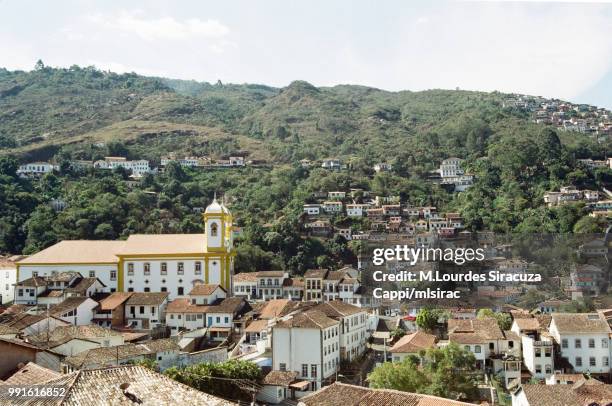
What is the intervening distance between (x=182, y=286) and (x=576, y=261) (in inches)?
515

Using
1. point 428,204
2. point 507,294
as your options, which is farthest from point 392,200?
point 507,294

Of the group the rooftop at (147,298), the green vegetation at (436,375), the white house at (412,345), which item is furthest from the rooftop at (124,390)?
the rooftop at (147,298)

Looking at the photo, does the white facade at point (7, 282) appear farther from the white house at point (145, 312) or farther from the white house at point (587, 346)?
the white house at point (587, 346)

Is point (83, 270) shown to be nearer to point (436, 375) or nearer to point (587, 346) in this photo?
point (436, 375)

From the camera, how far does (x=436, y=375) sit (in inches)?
583

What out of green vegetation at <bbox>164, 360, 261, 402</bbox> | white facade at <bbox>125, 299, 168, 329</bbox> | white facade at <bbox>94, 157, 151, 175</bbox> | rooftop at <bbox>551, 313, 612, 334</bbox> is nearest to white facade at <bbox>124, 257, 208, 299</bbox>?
white facade at <bbox>125, 299, 168, 329</bbox>

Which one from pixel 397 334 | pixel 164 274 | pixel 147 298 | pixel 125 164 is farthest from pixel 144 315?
pixel 125 164

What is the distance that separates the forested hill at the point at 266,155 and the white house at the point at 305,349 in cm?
1942

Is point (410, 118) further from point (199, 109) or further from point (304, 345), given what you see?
point (304, 345)

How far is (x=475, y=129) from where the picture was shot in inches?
2741

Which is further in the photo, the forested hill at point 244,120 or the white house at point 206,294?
the forested hill at point 244,120

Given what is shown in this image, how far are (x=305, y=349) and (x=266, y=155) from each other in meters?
52.4

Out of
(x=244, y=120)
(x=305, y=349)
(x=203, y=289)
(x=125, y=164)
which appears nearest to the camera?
(x=305, y=349)

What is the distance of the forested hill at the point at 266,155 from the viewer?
41.3 meters
